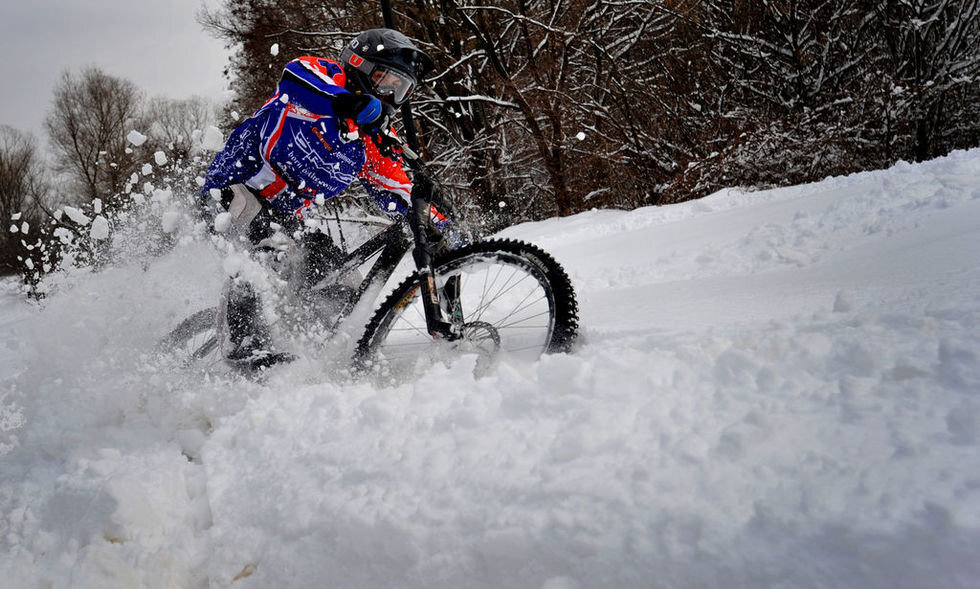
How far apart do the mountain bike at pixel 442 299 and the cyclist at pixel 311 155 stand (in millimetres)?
135

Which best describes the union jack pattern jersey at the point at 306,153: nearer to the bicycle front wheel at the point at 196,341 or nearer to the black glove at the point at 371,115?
the black glove at the point at 371,115

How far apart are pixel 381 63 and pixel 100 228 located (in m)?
2.19

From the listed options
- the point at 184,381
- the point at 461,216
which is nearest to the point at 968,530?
the point at 461,216

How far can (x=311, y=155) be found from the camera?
2953mm

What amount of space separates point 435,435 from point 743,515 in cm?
97

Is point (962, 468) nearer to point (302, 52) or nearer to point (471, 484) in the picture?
point (471, 484)

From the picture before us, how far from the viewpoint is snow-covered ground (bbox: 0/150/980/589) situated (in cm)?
106

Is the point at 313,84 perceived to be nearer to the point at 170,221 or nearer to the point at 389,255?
the point at 389,255

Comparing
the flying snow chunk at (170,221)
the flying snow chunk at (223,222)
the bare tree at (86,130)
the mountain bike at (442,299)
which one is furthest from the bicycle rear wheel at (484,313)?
the bare tree at (86,130)

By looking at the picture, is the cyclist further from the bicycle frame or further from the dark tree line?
the dark tree line


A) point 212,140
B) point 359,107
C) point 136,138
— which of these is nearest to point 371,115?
point 359,107

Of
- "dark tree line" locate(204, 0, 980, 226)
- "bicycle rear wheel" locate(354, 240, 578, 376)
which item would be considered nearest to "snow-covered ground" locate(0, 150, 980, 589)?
"bicycle rear wheel" locate(354, 240, 578, 376)

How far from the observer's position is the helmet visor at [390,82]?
9.09ft

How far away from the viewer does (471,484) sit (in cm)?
150
